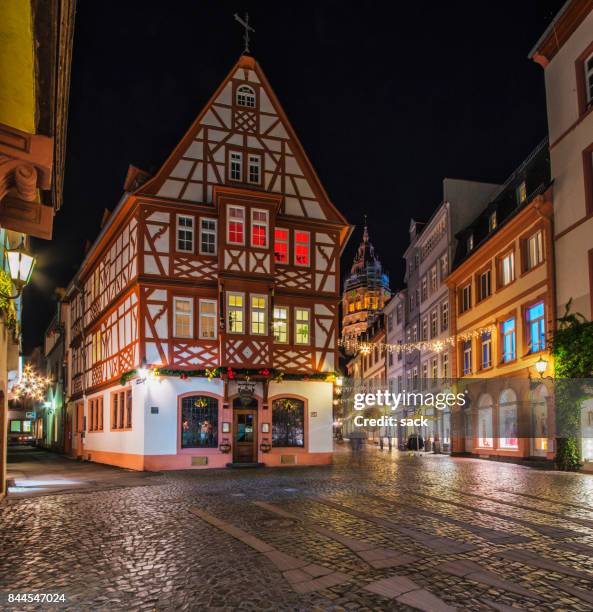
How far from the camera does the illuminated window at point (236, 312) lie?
90.4ft

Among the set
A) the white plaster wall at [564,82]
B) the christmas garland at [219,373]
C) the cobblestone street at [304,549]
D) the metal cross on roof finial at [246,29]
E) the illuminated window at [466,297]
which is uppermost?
the metal cross on roof finial at [246,29]

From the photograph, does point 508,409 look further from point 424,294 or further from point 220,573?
point 220,573

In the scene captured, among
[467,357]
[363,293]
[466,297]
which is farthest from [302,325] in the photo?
[363,293]

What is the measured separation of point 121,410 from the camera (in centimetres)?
3025

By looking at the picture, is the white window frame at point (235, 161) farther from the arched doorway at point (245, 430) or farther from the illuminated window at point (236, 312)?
the arched doorway at point (245, 430)

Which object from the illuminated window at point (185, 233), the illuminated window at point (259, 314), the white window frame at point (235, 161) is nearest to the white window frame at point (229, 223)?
the illuminated window at point (185, 233)

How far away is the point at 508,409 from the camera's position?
107 feet

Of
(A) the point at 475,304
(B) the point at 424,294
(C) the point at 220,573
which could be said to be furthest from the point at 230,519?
(B) the point at 424,294

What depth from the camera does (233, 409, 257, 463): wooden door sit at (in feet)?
91.4

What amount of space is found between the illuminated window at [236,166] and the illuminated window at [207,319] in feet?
18.7

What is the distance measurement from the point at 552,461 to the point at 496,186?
2185cm

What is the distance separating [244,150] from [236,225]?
376 cm

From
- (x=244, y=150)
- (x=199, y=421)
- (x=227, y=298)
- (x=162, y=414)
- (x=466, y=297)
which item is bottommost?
(x=199, y=421)

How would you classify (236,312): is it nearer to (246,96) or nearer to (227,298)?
(227,298)
